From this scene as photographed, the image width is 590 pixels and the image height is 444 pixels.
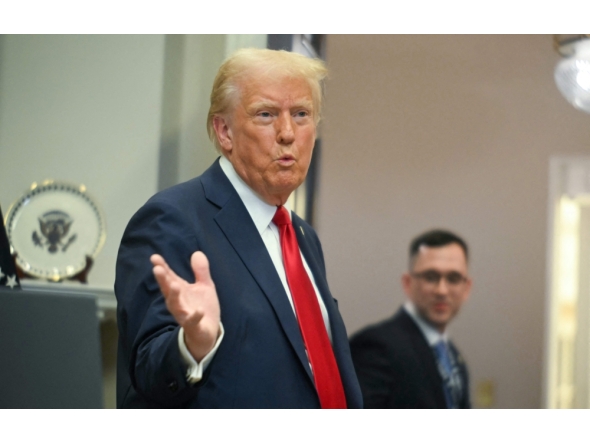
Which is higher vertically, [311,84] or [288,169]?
[311,84]

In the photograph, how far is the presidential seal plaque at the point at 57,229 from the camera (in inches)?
74.2

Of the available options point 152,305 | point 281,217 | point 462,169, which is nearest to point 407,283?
point 462,169

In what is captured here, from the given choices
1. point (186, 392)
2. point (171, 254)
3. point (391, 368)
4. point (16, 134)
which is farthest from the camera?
point (16, 134)

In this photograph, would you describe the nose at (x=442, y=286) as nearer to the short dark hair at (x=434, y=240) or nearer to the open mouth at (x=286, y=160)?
the short dark hair at (x=434, y=240)

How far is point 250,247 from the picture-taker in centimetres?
122

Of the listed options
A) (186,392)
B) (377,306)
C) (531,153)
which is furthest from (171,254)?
(531,153)

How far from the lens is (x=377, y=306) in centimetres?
178

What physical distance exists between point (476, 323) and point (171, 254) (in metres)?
0.99

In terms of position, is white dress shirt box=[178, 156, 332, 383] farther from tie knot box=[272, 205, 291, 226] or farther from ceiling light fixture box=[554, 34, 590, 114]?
ceiling light fixture box=[554, 34, 590, 114]

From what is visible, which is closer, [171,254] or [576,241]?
[171,254]

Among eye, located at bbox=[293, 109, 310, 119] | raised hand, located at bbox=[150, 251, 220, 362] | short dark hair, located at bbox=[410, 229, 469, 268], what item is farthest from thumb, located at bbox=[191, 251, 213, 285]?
short dark hair, located at bbox=[410, 229, 469, 268]

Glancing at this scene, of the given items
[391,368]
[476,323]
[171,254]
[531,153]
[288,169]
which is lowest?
[391,368]

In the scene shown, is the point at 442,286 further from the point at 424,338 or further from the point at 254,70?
the point at 254,70

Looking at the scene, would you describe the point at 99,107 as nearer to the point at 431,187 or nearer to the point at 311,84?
the point at 311,84
